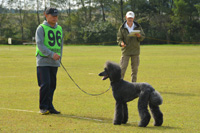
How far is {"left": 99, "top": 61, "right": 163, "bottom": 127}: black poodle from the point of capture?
652cm

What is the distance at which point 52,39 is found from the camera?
317 inches

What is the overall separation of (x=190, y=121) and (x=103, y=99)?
3.15 m

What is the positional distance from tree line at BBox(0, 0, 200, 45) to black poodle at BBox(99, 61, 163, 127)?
70.9 meters

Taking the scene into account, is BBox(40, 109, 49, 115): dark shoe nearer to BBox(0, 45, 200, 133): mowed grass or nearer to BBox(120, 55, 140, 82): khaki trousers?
BBox(0, 45, 200, 133): mowed grass

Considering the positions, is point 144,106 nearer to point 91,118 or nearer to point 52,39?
point 91,118

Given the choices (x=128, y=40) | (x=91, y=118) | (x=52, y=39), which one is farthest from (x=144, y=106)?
(x=128, y=40)

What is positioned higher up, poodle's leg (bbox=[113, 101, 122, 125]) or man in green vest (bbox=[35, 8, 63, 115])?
man in green vest (bbox=[35, 8, 63, 115])

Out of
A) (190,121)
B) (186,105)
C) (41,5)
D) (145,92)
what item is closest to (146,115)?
(145,92)

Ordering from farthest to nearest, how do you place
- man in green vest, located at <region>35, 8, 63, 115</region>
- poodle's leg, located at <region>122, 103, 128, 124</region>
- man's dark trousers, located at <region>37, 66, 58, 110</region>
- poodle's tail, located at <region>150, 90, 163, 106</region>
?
man's dark trousers, located at <region>37, 66, 58, 110</region>, man in green vest, located at <region>35, 8, 63, 115</region>, poodle's leg, located at <region>122, 103, 128, 124</region>, poodle's tail, located at <region>150, 90, 163, 106</region>

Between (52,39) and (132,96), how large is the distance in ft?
7.52

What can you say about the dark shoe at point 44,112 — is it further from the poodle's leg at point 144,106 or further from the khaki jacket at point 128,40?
the khaki jacket at point 128,40

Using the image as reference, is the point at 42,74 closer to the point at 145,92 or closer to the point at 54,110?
the point at 54,110

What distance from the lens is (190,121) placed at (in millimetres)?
7242

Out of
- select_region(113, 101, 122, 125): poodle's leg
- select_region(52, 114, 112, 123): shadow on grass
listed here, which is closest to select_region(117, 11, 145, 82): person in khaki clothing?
select_region(52, 114, 112, 123): shadow on grass
